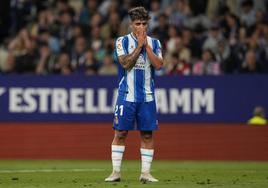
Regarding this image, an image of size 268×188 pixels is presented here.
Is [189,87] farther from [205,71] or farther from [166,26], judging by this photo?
[166,26]

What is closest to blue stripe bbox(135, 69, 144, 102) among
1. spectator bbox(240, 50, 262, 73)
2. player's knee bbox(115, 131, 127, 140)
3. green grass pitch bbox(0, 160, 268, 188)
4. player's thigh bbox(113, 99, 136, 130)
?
player's thigh bbox(113, 99, 136, 130)

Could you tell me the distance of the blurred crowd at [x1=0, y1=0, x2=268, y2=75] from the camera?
20719 millimetres

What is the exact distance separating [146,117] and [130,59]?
2.66ft

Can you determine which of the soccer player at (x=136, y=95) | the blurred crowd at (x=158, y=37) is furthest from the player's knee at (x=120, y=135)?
the blurred crowd at (x=158, y=37)

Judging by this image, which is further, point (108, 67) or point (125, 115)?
point (108, 67)

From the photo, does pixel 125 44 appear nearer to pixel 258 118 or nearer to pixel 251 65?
pixel 258 118

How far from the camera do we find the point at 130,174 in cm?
1374

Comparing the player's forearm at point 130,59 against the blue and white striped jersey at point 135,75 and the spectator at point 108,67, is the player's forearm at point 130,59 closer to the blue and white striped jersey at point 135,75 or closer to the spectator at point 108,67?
the blue and white striped jersey at point 135,75

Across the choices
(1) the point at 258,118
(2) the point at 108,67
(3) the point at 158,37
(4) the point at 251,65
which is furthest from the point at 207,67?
(2) the point at 108,67

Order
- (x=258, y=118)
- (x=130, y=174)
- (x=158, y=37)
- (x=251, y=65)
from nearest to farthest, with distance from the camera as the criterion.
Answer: (x=130, y=174) → (x=258, y=118) → (x=251, y=65) → (x=158, y=37)

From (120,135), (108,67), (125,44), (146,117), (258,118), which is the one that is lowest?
(258,118)

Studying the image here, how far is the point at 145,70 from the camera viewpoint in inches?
469

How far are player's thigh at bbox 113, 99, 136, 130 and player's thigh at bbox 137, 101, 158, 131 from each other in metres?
0.09

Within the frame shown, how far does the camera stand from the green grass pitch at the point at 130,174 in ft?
38.2
